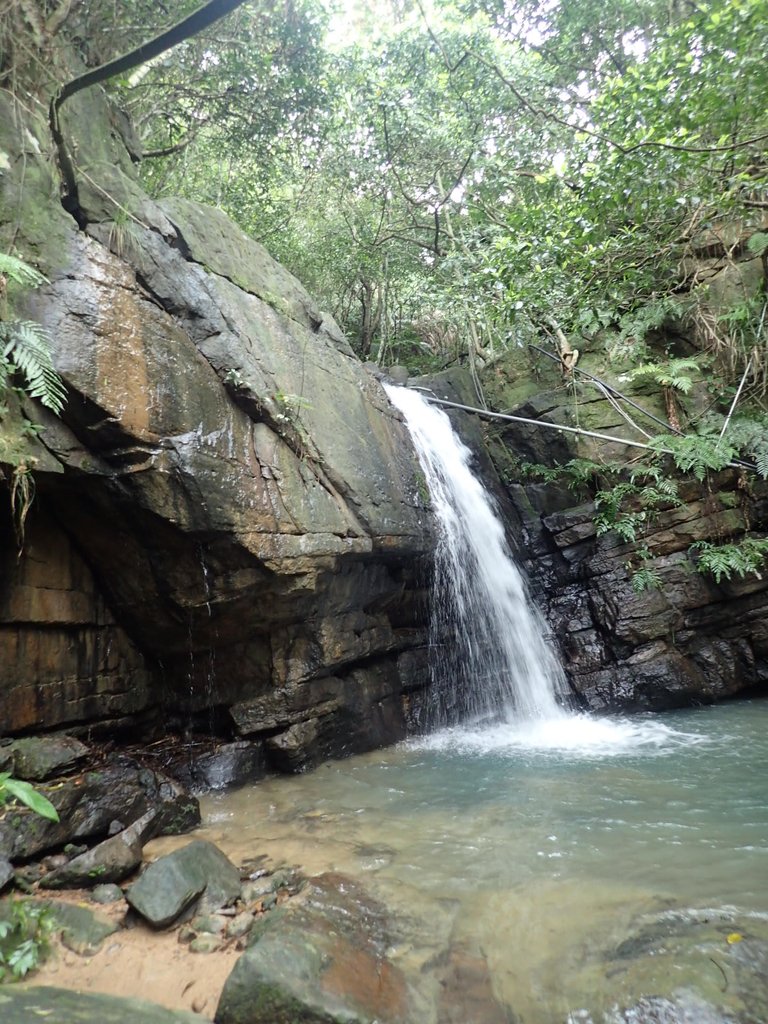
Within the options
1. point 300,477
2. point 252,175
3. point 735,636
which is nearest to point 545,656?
point 735,636

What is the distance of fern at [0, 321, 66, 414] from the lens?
4.36m

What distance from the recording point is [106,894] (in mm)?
3615

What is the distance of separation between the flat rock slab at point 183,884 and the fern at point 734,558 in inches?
290

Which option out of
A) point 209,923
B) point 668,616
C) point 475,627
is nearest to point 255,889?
point 209,923

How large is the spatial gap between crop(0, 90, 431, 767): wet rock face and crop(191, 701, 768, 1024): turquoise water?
1.35 metres

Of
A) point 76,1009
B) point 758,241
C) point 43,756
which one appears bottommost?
point 76,1009

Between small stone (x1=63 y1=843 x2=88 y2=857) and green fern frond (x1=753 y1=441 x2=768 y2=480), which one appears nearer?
small stone (x1=63 y1=843 x2=88 y2=857)

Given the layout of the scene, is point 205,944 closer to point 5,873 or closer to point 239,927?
point 239,927

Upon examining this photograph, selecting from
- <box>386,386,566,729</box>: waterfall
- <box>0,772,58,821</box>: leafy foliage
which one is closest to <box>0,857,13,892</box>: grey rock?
<box>0,772,58,821</box>: leafy foliage

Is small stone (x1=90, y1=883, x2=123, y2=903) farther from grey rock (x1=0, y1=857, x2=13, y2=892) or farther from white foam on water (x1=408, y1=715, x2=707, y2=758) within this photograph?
white foam on water (x1=408, y1=715, x2=707, y2=758)

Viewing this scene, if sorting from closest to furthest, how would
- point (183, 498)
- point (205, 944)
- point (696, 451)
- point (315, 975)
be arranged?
point (315, 975)
point (205, 944)
point (183, 498)
point (696, 451)

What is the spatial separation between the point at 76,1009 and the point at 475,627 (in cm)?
703

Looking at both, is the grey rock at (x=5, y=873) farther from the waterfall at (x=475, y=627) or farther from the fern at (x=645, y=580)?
the fern at (x=645, y=580)

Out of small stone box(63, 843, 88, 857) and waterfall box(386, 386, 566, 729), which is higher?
waterfall box(386, 386, 566, 729)
